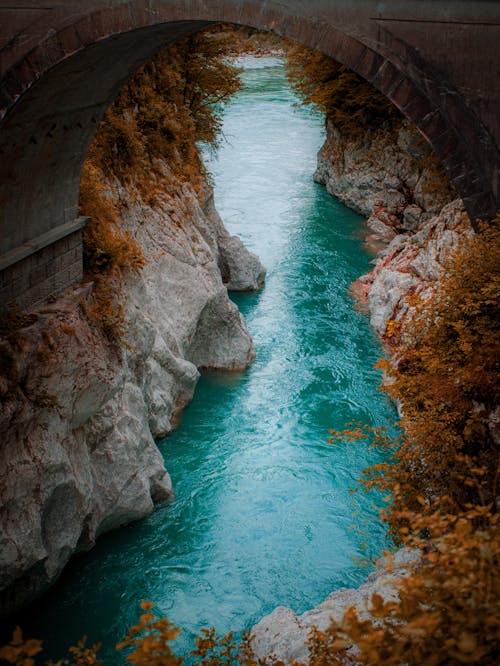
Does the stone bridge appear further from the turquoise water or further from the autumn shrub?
the turquoise water

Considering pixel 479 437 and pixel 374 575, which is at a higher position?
pixel 479 437

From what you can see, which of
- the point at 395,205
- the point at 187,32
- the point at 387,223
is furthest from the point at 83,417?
the point at 395,205

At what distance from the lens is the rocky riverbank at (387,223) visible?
6.73 metres

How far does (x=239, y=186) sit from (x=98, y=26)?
1923 centimetres

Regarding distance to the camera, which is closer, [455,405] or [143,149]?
[455,405]

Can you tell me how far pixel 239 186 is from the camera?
2530 centimetres

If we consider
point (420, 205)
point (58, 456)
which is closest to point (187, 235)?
point (58, 456)

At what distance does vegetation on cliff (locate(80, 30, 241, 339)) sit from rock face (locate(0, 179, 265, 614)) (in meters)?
0.36

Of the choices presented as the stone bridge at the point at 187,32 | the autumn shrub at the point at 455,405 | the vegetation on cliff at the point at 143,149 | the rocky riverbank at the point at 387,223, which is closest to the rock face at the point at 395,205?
the rocky riverbank at the point at 387,223

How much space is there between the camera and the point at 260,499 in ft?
32.6

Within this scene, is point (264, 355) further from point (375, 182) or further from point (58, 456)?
point (375, 182)

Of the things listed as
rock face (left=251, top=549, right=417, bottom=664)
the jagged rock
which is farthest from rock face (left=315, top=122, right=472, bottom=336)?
rock face (left=251, top=549, right=417, bottom=664)

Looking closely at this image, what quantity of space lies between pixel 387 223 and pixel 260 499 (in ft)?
47.8

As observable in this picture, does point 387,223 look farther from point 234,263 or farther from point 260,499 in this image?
point 260,499
